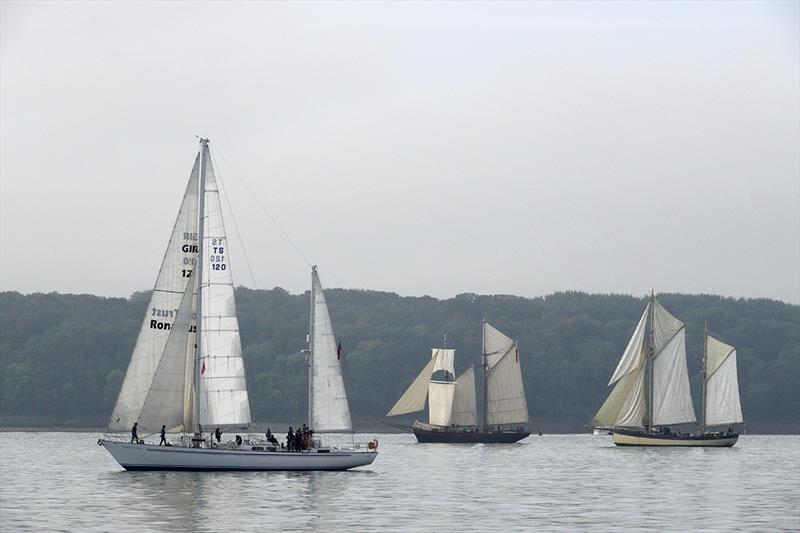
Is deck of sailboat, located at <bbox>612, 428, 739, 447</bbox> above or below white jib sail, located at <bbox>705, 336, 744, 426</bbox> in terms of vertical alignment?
below

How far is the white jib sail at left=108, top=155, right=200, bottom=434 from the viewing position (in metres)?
80.7

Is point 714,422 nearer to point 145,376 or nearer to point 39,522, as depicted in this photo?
point 145,376

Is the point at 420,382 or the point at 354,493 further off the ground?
the point at 420,382

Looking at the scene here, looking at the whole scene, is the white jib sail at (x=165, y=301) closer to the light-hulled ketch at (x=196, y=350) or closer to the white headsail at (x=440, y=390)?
the light-hulled ketch at (x=196, y=350)

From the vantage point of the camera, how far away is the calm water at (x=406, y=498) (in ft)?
188

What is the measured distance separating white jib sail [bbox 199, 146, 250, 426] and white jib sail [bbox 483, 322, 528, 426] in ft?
280

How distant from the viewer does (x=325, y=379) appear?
87.6 m

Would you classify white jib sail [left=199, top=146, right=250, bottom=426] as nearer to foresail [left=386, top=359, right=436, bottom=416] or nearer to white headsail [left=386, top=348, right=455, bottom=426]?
foresail [left=386, top=359, right=436, bottom=416]

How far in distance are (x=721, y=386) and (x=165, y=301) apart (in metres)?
92.1

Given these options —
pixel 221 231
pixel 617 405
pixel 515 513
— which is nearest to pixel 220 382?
pixel 221 231

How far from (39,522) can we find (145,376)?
84.1 feet

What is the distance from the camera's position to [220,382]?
82000 millimetres

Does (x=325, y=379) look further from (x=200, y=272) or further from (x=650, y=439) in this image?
(x=650, y=439)

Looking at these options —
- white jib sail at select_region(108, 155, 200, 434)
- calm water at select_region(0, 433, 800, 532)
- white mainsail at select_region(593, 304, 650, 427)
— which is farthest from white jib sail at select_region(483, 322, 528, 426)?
white jib sail at select_region(108, 155, 200, 434)
